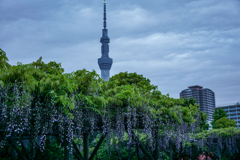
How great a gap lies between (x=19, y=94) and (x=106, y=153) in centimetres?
1365

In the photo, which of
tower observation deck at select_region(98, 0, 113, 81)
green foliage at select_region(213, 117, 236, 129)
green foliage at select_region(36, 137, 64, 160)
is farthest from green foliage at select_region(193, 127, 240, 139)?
tower observation deck at select_region(98, 0, 113, 81)

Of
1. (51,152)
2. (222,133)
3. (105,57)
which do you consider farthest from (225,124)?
(105,57)

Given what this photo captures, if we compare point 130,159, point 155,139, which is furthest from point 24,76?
point 130,159

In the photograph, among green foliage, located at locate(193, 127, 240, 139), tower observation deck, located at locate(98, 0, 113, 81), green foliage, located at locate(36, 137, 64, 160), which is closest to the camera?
green foliage, located at locate(36, 137, 64, 160)

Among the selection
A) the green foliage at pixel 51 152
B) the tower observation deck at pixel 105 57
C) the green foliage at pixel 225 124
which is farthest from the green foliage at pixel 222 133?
the tower observation deck at pixel 105 57

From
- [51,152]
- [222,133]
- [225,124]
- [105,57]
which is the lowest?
[51,152]

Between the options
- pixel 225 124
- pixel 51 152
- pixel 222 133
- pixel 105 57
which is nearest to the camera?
pixel 51 152

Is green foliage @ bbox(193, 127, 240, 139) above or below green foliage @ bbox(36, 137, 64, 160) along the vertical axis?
above

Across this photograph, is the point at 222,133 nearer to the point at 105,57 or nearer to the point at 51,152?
the point at 51,152

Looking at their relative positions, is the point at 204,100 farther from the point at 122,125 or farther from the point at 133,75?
the point at 122,125

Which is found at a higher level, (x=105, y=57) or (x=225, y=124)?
(x=105, y=57)

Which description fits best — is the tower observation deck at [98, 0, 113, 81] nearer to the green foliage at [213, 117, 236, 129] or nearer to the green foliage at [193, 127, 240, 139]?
the green foliage at [213, 117, 236, 129]

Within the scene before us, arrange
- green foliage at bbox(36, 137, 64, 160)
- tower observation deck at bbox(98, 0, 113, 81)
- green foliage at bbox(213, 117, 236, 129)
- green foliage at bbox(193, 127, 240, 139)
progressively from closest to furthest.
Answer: green foliage at bbox(36, 137, 64, 160) → green foliage at bbox(193, 127, 240, 139) → green foliage at bbox(213, 117, 236, 129) → tower observation deck at bbox(98, 0, 113, 81)

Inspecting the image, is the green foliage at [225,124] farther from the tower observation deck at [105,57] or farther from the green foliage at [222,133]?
the tower observation deck at [105,57]
